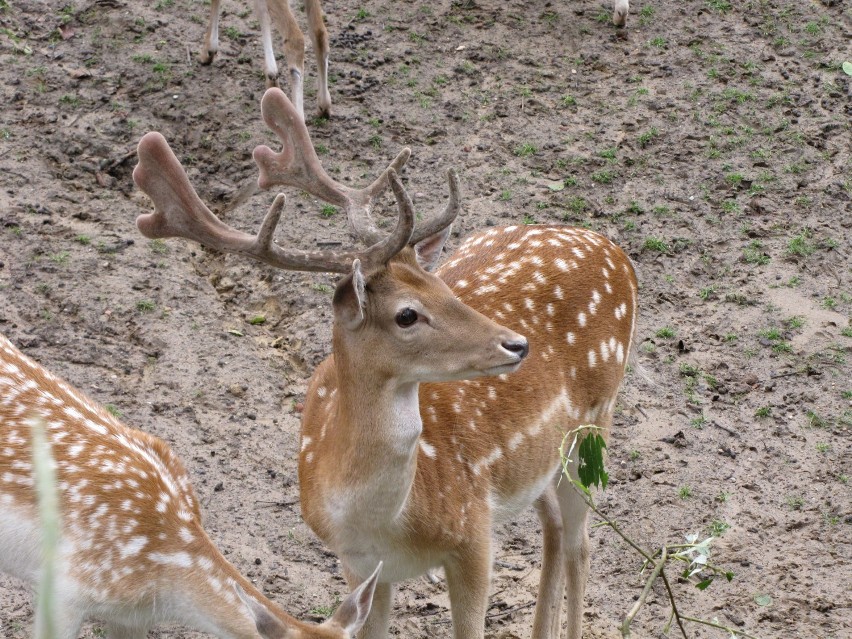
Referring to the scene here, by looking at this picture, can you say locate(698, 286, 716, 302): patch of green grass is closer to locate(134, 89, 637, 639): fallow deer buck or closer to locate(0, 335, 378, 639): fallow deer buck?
locate(134, 89, 637, 639): fallow deer buck

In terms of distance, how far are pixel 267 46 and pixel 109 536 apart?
179 inches

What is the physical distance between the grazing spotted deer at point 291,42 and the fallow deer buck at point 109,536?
11.7ft

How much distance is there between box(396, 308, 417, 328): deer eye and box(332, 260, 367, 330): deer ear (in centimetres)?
11

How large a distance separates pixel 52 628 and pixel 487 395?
320cm

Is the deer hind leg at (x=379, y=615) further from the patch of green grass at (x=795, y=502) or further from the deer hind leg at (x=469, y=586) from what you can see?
the patch of green grass at (x=795, y=502)

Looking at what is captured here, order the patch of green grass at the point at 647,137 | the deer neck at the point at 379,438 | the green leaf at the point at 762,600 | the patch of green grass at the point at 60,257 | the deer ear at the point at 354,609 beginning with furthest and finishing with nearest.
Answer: the patch of green grass at the point at 647,137 → the patch of green grass at the point at 60,257 → the green leaf at the point at 762,600 → the deer neck at the point at 379,438 → the deer ear at the point at 354,609

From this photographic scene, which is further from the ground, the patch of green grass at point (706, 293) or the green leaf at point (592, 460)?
the green leaf at point (592, 460)

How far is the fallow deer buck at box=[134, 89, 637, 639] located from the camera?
127 inches

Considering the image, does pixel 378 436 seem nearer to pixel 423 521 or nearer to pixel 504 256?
pixel 423 521

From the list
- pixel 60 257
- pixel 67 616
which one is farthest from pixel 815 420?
pixel 60 257

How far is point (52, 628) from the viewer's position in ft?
2.60

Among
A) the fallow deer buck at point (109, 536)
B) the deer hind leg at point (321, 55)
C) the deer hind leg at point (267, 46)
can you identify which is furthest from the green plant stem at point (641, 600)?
the deer hind leg at point (267, 46)

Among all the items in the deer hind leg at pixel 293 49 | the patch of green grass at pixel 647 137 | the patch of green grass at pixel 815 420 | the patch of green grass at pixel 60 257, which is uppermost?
the deer hind leg at pixel 293 49

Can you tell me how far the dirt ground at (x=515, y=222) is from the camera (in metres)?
4.79
